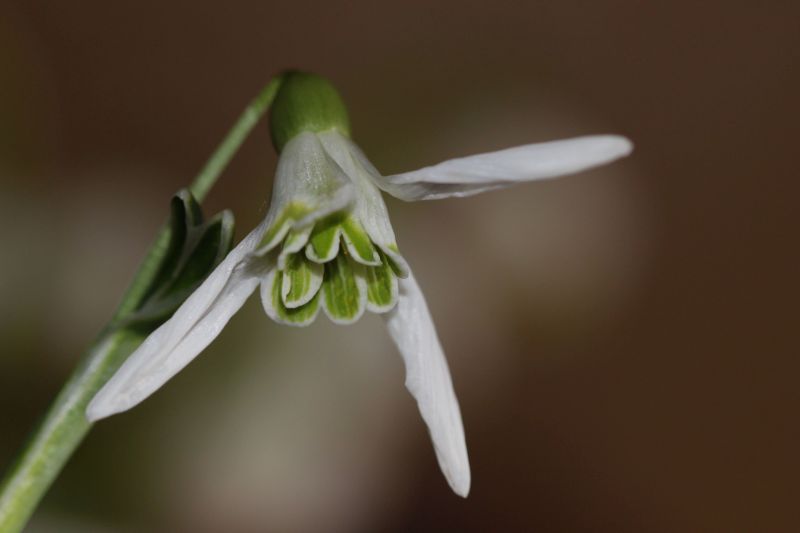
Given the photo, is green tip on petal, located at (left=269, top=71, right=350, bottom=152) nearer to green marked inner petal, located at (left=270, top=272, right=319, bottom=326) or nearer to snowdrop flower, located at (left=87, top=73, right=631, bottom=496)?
snowdrop flower, located at (left=87, top=73, right=631, bottom=496)

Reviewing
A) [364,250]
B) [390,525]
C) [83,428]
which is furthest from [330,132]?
[390,525]

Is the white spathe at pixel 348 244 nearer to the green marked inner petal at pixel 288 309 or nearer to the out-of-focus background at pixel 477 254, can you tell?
the green marked inner petal at pixel 288 309

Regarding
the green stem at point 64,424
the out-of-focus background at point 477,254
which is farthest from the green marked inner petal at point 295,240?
the out-of-focus background at point 477,254

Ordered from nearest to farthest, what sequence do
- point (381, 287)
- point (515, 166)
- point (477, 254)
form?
point (515, 166)
point (381, 287)
point (477, 254)

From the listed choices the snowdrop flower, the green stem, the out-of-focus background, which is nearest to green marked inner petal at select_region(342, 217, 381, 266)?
the snowdrop flower

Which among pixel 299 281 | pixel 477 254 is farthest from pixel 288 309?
pixel 477 254

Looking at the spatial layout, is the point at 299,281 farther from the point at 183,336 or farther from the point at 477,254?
the point at 477,254

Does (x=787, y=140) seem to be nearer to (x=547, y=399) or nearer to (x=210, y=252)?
(x=547, y=399)

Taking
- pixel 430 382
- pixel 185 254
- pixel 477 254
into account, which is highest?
pixel 185 254
